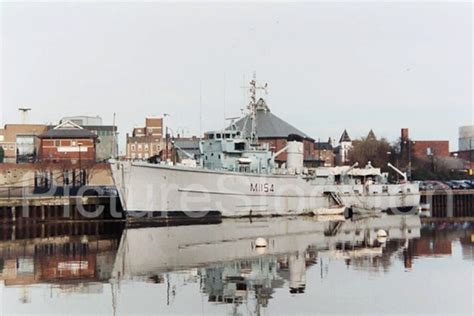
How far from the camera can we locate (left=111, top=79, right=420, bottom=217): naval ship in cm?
4412

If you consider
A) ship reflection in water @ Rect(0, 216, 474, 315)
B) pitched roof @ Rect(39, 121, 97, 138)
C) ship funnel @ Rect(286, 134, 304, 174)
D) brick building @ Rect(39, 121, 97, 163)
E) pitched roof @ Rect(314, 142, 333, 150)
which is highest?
pitched roof @ Rect(314, 142, 333, 150)

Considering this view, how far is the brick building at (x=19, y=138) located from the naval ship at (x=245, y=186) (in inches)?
2233

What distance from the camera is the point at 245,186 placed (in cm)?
4903

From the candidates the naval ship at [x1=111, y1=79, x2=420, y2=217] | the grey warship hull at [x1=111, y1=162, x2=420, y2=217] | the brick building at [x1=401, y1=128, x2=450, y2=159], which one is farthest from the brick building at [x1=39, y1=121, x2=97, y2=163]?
the brick building at [x1=401, y1=128, x2=450, y2=159]

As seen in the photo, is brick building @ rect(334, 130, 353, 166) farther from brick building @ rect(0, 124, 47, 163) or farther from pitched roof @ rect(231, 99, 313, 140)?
brick building @ rect(0, 124, 47, 163)

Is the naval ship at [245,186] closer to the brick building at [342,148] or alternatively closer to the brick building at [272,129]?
the brick building at [272,129]

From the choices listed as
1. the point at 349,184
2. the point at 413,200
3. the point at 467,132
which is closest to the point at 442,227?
the point at 349,184

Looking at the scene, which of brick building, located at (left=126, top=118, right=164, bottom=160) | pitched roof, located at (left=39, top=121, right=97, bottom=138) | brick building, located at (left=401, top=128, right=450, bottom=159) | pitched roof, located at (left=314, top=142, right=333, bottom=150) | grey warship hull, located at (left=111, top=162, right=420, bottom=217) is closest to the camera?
grey warship hull, located at (left=111, top=162, right=420, bottom=217)

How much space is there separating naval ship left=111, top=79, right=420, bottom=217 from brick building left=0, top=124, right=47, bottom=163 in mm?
56715

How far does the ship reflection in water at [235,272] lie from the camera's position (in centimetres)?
1869

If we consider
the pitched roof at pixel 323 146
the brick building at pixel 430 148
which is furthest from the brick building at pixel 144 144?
the brick building at pixel 430 148

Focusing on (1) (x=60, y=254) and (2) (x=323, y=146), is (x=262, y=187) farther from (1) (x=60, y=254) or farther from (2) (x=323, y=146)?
(2) (x=323, y=146)

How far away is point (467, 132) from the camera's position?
148 meters

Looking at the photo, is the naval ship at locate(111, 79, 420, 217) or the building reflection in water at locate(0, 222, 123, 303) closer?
the building reflection in water at locate(0, 222, 123, 303)
